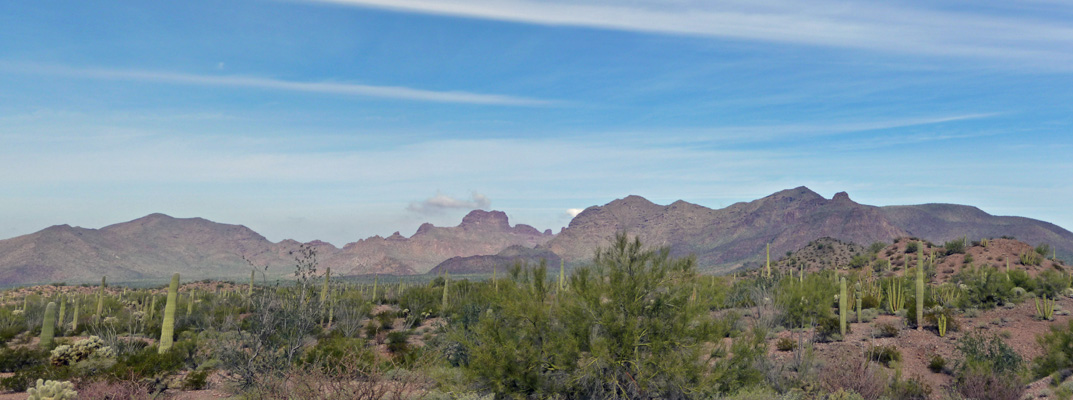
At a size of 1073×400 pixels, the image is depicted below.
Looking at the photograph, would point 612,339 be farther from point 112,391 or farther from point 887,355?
point 887,355

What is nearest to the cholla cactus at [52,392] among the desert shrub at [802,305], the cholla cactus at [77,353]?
the cholla cactus at [77,353]

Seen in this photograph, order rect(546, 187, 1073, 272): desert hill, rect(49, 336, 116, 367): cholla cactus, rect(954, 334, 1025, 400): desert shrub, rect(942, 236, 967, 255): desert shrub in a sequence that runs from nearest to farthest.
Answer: rect(954, 334, 1025, 400): desert shrub
rect(49, 336, 116, 367): cholla cactus
rect(942, 236, 967, 255): desert shrub
rect(546, 187, 1073, 272): desert hill

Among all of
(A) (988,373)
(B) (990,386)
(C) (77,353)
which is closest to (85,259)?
(C) (77,353)

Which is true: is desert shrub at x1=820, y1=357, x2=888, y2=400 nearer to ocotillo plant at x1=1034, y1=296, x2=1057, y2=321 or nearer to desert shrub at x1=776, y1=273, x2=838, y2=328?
desert shrub at x1=776, y1=273, x2=838, y2=328

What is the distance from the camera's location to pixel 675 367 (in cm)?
1109

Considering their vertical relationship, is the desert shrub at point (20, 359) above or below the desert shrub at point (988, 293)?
below

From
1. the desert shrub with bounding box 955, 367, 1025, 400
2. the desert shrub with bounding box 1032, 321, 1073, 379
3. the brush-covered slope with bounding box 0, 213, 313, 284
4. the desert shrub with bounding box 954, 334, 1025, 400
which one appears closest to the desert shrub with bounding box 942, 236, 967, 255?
the desert shrub with bounding box 954, 334, 1025, 400

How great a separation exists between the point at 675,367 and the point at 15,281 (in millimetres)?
183501

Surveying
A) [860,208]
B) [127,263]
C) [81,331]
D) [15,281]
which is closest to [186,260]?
[127,263]

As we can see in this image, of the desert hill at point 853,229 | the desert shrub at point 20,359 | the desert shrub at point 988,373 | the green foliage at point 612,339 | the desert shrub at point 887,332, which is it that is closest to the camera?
the green foliage at point 612,339

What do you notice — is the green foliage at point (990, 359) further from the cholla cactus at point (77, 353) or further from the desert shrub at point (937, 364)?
the cholla cactus at point (77, 353)

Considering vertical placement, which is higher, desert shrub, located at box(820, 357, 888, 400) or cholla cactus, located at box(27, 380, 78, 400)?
desert shrub, located at box(820, 357, 888, 400)

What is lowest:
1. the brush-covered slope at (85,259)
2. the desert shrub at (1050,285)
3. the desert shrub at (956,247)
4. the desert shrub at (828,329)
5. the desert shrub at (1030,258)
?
the brush-covered slope at (85,259)

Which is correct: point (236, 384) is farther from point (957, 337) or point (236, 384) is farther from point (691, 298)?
point (957, 337)
